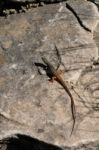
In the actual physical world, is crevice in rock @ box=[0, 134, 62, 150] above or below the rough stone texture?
below

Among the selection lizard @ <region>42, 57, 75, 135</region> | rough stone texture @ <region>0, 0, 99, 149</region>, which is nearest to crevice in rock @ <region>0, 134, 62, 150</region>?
rough stone texture @ <region>0, 0, 99, 149</region>

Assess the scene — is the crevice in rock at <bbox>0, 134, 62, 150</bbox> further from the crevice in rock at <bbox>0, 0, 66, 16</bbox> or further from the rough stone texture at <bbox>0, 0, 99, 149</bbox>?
the crevice in rock at <bbox>0, 0, 66, 16</bbox>

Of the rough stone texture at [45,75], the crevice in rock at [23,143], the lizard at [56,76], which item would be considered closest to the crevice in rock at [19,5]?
the rough stone texture at [45,75]

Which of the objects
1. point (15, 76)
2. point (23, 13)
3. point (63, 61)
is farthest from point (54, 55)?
point (23, 13)

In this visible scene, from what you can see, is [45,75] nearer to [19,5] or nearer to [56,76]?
[56,76]

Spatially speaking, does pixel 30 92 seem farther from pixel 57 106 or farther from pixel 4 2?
pixel 4 2

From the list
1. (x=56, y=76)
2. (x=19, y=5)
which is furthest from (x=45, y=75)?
(x=19, y=5)
